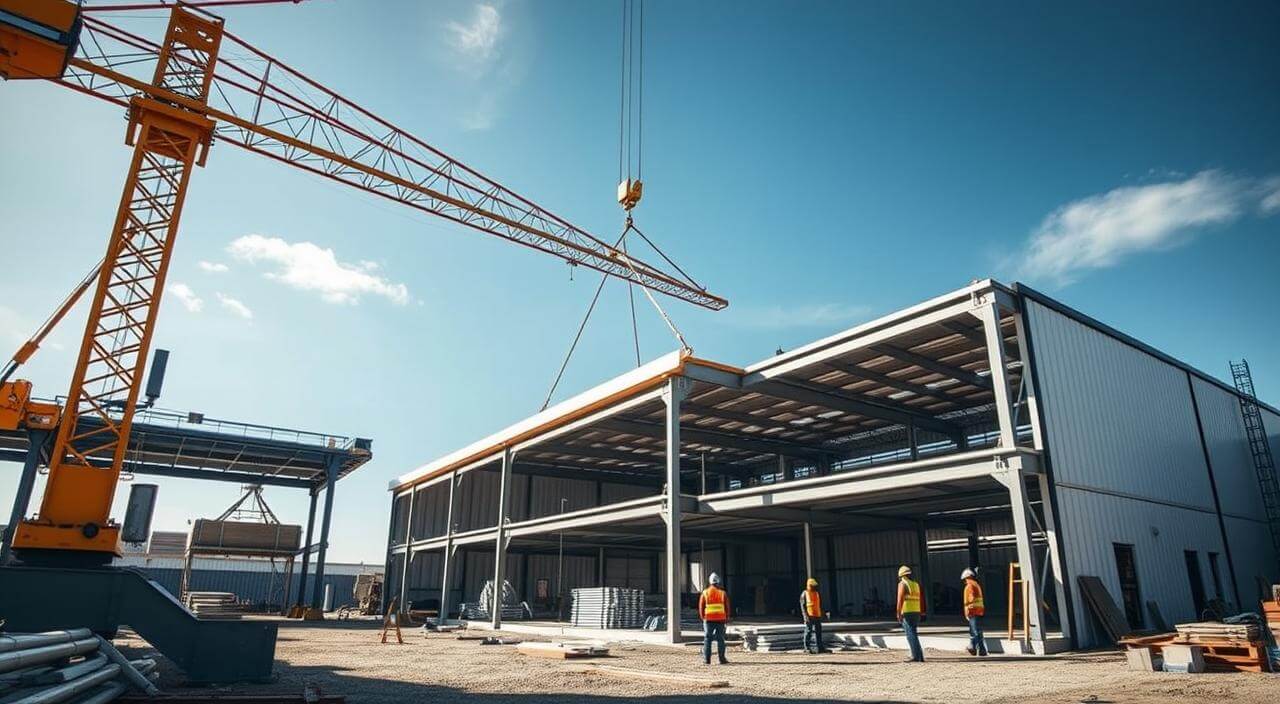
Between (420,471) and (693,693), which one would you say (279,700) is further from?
(420,471)

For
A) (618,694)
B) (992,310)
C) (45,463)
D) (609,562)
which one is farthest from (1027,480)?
(45,463)

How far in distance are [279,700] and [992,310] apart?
45.8 feet

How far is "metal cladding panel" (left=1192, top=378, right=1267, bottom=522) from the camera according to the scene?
74.9 feet

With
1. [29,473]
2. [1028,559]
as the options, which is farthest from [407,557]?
[1028,559]

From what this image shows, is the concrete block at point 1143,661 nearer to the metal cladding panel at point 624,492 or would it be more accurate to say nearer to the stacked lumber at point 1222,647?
the stacked lumber at point 1222,647

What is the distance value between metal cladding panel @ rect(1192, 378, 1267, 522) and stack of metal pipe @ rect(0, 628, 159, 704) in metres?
26.7

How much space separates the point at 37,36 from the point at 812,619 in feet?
67.7

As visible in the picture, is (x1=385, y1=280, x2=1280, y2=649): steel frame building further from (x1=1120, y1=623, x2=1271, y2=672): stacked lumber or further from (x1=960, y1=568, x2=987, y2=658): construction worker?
(x1=1120, y1=623, x2=1271, y2=672): stacked lumber

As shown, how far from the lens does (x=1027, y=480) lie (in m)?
15.3

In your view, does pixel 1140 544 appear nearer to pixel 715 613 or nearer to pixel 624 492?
pixel 715 613

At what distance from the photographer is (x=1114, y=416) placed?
1803cm

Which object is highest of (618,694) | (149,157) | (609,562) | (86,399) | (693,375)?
(149,157)

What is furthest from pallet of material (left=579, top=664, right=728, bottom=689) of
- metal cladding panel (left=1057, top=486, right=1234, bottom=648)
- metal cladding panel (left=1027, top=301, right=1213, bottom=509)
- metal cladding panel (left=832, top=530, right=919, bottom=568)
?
metal cladding panel (left=832, top=530, right=919, bottom=568)

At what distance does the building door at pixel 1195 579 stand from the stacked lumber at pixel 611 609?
14.7 m
